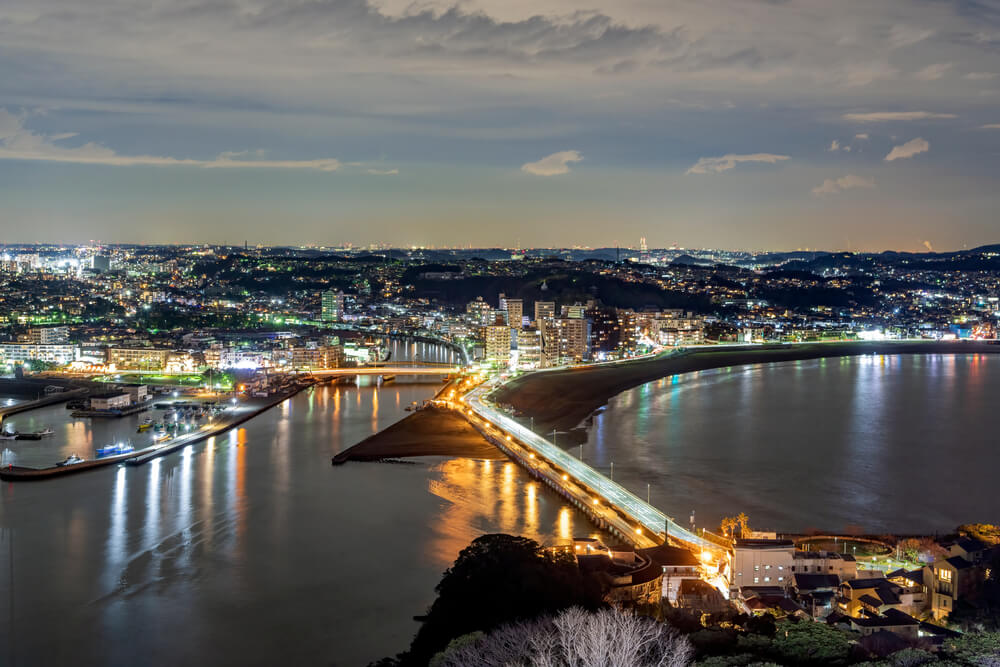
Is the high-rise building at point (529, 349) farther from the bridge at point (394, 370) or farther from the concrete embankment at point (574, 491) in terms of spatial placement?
the concrete embankment at point (574, 491)

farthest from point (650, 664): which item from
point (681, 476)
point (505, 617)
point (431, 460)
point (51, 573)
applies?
point (431, 460)

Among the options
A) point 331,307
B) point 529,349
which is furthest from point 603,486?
point 331,307

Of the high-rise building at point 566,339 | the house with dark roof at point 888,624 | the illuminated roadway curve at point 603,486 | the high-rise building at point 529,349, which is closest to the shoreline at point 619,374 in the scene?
the illuminated roadway curve at point 603,486

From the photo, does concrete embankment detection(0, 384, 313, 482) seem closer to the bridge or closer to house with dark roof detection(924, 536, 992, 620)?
the bridge

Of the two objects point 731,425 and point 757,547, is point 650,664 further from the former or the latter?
point 731,425

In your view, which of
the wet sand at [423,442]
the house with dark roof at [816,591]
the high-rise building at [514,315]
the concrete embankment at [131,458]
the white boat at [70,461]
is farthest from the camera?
the high-rise building at [514,315]

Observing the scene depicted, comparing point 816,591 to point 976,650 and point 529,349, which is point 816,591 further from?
point 529,349

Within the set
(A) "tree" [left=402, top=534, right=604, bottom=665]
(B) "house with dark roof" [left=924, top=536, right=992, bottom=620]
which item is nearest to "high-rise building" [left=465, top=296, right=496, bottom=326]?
(A) "tree" [left=402, top=534, right=604, bottom=665]

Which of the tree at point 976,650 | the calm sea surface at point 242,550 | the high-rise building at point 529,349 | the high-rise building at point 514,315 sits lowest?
the calm sea surface at point 242,550
